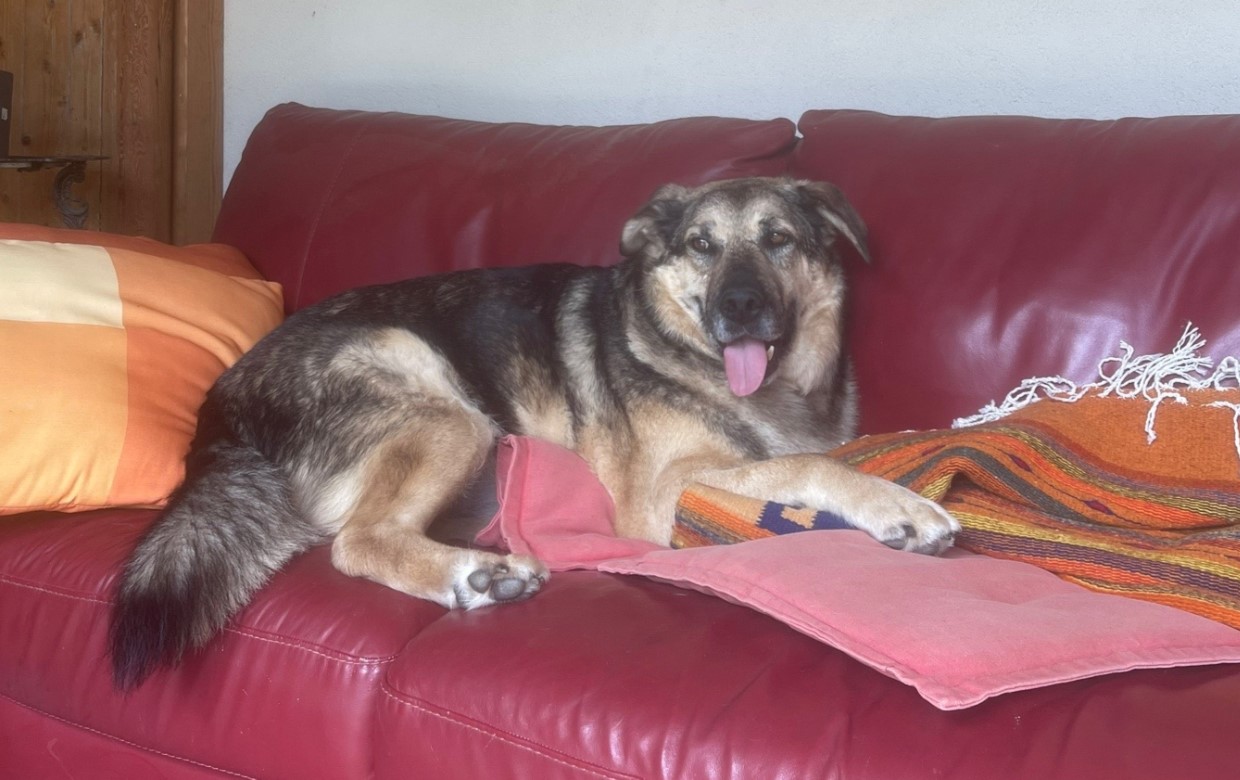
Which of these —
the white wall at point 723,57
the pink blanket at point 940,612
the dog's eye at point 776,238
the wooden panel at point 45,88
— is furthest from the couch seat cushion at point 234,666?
the wooden panel at point 45,88

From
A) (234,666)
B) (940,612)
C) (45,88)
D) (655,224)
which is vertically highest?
(655,224)

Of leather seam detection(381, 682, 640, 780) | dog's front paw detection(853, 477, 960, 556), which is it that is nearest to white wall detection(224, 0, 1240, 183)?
dog's front paw detection(853, 477, 960, 556)

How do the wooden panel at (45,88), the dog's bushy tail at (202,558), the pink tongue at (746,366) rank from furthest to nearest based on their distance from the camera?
the wooden panel at (45,88) → the pink tongue at (746,366) → the dog's bushy tail at (202,558)

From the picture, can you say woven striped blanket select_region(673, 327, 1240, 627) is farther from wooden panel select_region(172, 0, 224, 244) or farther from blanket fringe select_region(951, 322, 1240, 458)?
wooden panel select_region(172, 0, 224, 244)

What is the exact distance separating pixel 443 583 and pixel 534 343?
0.78 metres

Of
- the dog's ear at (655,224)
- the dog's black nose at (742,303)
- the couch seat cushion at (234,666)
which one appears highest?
the dog's ear at (655,224)

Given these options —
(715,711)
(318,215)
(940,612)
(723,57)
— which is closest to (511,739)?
(715,711)

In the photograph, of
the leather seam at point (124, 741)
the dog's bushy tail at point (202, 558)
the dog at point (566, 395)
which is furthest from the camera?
the dog at point (566, 395)

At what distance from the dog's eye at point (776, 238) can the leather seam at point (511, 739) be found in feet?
3.92

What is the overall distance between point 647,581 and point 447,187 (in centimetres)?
142

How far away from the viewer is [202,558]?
161cm

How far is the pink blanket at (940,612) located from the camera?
1.23m

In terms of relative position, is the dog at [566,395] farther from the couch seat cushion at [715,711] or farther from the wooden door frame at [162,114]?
the wooden door frame at [162,114]

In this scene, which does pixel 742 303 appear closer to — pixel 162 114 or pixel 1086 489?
pixel 1086 489
